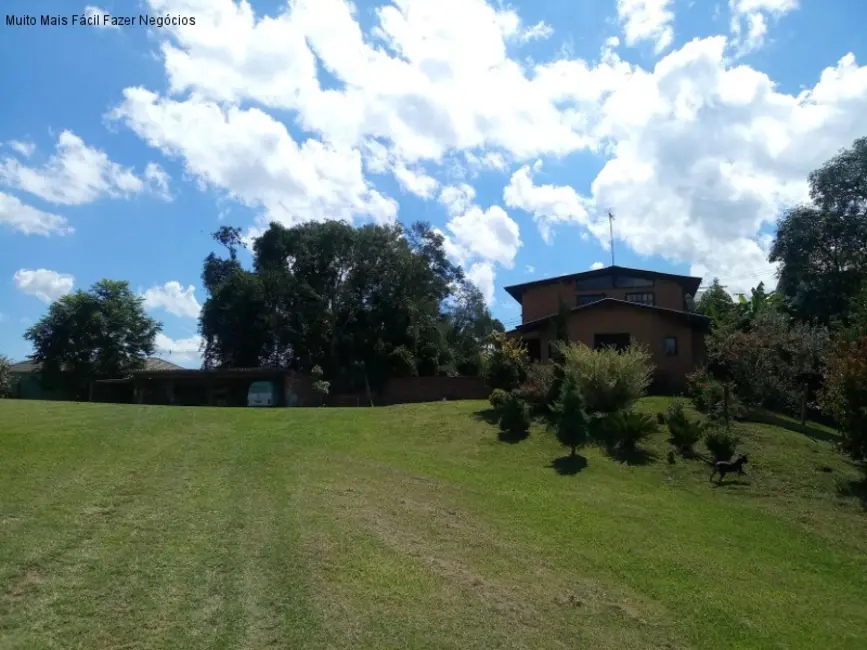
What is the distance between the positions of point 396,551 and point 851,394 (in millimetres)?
13173

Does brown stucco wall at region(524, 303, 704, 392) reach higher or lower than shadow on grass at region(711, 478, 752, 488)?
higher

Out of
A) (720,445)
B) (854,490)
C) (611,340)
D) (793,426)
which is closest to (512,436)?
(720,445)

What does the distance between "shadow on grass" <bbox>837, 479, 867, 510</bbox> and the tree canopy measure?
30.5 m

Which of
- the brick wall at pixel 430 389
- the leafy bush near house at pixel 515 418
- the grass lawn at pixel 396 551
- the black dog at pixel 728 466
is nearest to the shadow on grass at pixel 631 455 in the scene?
the grass lawn at pixel 396 551

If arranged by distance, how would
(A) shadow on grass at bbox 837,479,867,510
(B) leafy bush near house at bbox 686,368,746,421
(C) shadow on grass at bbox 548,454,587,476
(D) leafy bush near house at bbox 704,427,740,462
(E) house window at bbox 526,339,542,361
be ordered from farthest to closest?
(E) house window at bbox 526,339,542,361, (B) leafy bush near house at bbox 686,368,746,421, (D) leafy bush near house at bbox 704,427,740,462, (C) shadow on grass at bbox 548,454,587,476, (A) shadow on grass at bbox 837,479,867,510

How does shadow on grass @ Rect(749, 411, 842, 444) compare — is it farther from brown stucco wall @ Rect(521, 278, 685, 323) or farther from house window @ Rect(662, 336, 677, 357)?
brown stucco wall @ Rect(521, 278, 685, 323)

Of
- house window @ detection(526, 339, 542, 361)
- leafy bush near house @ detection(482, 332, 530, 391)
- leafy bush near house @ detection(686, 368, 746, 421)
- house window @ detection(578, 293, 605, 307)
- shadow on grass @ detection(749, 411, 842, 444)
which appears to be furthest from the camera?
house window @ detection(578, 293, 605, 307)

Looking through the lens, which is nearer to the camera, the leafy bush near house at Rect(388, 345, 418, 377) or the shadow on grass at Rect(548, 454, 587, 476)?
the shadow on grass at Rect(548, 454, 587, 476)

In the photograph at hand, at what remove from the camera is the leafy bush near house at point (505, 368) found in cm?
2734

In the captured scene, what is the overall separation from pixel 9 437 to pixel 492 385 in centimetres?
1700

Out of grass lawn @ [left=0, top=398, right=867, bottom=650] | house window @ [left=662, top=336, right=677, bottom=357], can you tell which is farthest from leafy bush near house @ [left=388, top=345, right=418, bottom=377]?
grass lawn @ [left=0, top=398, right=867, bottom=650]

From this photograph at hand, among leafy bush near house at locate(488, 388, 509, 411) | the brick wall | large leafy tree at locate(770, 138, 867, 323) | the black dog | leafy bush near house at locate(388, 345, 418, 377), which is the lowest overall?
the black dog

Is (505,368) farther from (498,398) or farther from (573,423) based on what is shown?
(573,423)

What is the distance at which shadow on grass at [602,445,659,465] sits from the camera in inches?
747
